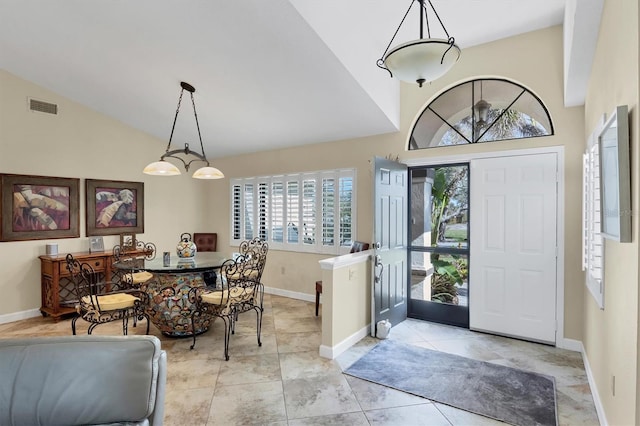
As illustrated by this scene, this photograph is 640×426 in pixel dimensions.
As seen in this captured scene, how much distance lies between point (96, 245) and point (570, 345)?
21.1 feet

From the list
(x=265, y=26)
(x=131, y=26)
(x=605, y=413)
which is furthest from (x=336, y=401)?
(x=131, y=26)

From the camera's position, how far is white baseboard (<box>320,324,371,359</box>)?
3.40 metres

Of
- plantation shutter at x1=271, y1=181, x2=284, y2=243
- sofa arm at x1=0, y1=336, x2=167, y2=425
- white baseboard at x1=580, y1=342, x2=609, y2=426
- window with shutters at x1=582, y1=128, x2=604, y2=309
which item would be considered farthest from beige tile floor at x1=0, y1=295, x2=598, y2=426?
plantation shutter at x1=271, y1=181, x2=284, y2=243

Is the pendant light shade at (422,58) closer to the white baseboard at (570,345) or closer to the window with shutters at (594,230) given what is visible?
the window with shutters at (594,230)

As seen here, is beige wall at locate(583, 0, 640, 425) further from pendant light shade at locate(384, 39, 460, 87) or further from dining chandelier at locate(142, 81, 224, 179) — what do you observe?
dining chandelier at locate(142, 81, 224, 179)

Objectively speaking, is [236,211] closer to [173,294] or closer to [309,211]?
[309,211]

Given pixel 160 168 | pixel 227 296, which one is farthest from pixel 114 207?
pixel 227 296

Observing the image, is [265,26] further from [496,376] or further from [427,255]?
[496,376]

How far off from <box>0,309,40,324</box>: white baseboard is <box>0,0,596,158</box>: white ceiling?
316cm

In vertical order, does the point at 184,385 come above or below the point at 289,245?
below

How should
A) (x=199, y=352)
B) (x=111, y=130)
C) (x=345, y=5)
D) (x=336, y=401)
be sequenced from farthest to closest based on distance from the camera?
(x=111, y=130)
(x=199, y=352)
(x=345, y=5)
(x=336, y=401)

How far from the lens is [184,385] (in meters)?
2.89

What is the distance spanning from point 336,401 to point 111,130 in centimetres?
538

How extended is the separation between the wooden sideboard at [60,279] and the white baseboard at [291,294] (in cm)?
253
